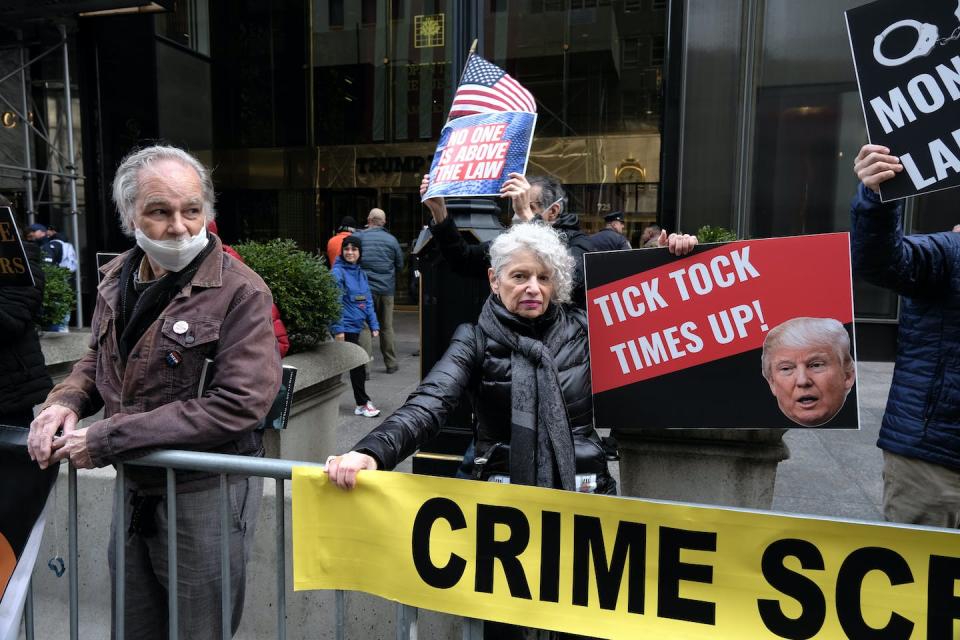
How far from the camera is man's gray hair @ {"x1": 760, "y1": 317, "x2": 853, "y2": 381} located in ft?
8.45

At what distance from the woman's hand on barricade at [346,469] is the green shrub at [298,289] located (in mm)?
2634

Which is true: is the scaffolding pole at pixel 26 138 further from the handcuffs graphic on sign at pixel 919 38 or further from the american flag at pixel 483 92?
the handcuffs graphic on sign at pixel 919 38

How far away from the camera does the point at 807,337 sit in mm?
2627

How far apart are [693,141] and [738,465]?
7102 mm

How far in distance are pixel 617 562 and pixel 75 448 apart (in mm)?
1609

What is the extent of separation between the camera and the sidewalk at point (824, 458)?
4660 millimetres

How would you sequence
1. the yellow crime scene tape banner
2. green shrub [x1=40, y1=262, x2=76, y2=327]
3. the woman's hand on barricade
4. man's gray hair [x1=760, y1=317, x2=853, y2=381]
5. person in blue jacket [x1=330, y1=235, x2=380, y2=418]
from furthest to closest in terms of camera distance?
person in blue jacket [x1=330, y1=235, x2=380, y2=418]
green shrub [x1=40, y1=262, x2=76, y2=327]
man's gray hair [x1=760, y1=317, x2=853, y2=381]
the woman's hand on barricade
the yellow crime scene tape banner

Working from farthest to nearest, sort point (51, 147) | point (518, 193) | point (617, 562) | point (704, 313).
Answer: point (51, 147) < point (518, 193) < point (704, 313) < point (617, 562)

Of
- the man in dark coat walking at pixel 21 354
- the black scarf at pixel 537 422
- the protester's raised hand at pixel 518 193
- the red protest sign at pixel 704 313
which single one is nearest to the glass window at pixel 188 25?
the man in dark coat walking at pixel 21 354

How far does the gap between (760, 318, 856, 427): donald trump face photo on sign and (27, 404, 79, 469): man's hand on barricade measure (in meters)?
2.57

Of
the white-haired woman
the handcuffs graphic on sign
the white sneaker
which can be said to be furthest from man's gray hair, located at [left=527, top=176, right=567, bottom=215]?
the white sneaker

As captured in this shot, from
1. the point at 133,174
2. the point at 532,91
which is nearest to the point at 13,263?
the point at 133,174

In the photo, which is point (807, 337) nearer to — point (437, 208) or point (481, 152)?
point (481, 152)

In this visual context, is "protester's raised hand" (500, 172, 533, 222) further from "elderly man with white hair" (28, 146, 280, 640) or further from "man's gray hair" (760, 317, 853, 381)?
"elderly man with white hair" (28, 146, 280, 640)
